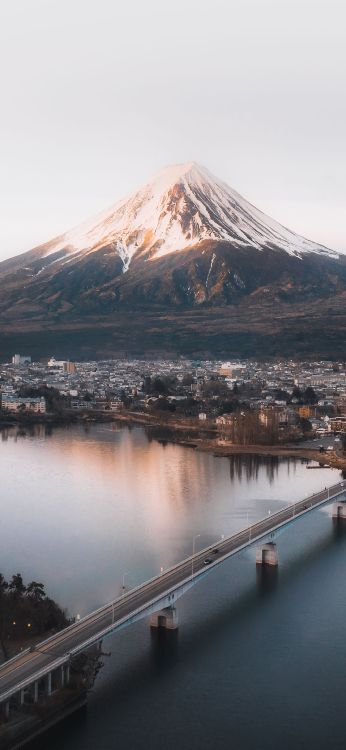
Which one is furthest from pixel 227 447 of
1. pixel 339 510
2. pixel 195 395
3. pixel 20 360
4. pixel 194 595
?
pixel 20 360

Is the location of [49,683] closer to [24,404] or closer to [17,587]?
[17,587]

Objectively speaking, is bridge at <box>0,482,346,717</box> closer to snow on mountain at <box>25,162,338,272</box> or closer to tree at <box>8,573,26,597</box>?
tree at <box>8,573,26,597</box>

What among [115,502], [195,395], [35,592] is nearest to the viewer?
[35,592]

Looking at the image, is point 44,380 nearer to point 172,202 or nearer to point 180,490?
point 180,490

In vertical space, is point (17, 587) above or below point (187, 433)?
below

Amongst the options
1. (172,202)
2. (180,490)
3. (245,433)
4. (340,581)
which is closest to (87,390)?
(245,433)

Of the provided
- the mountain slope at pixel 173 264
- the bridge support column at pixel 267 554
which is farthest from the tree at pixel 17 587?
the mountain slope at pixel 173 264
